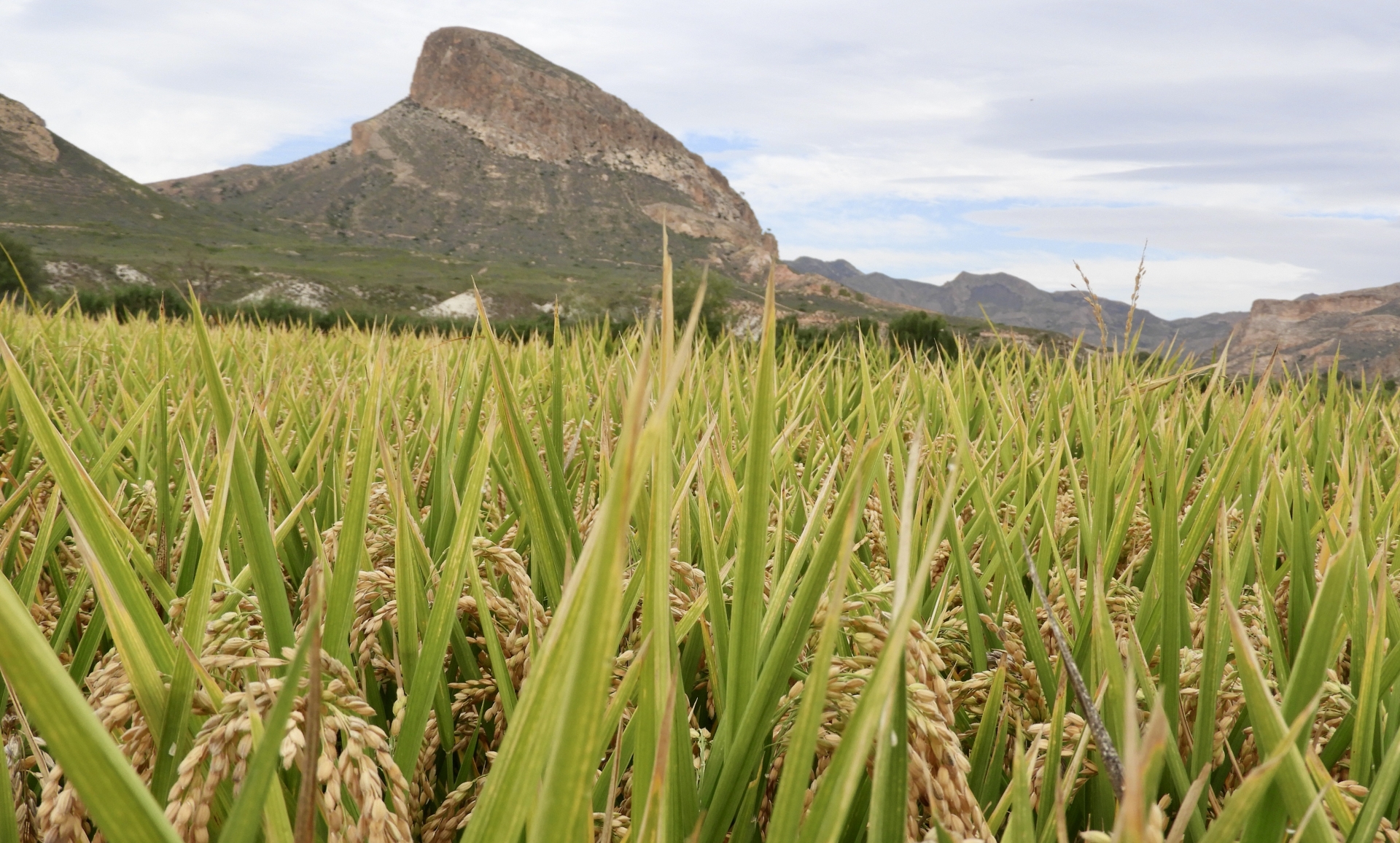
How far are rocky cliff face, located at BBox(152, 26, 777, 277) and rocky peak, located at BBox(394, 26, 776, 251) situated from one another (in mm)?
226

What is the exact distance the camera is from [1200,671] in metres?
0.84

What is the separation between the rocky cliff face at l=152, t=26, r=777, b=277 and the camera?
86438 millimetres

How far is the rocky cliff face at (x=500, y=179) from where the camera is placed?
3403 inches

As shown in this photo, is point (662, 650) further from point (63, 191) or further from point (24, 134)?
point (24, 134)

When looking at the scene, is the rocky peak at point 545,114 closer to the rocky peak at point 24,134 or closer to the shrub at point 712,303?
the rocky peak at point 24,134

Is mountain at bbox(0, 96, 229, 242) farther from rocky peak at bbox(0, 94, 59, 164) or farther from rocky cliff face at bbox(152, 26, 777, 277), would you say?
rocky cliff face at bbox(152, 26, 777, 277)

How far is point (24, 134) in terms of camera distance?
6888cm

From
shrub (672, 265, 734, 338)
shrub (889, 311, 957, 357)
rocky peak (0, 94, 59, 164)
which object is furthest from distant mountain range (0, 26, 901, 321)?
shrub (889, 311, 957, 357)

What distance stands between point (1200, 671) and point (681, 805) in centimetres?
59

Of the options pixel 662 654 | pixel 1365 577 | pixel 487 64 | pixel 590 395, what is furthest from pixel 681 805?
pixel 487 64

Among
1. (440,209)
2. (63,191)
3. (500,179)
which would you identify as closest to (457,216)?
(440,209)

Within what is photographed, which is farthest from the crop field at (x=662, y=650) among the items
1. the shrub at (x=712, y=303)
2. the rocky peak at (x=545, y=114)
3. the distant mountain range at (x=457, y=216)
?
the rocky peak at (x=545, y=114)

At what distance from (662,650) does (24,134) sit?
3715 inches

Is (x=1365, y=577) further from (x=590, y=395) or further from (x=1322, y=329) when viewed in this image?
(x=1322, y=329)
